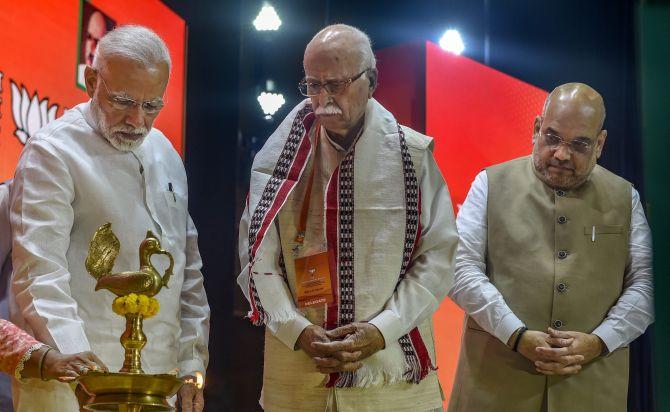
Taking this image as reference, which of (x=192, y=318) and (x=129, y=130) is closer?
(x=129, y=130)

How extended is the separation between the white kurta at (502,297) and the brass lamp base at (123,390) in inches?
62.0

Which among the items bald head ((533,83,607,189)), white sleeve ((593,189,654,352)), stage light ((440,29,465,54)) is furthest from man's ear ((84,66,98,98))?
stage light ((440,29,465,54))

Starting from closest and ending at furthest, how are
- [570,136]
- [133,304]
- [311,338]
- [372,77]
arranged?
[133,304], [311,338], [372,77], [570,136]

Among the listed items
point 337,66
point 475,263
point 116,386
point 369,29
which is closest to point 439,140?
point 369,29

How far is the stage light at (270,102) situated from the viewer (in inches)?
206

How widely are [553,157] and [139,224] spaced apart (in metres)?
1.56

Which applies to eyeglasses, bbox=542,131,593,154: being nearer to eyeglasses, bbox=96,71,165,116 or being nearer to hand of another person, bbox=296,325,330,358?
hand of another person, bbox=296,325,330,358

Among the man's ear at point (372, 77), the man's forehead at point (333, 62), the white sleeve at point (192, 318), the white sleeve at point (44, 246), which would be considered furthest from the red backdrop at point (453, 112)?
the white sleeve at point (44, 246)

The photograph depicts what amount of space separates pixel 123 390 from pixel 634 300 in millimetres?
2050

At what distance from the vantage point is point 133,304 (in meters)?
2.05

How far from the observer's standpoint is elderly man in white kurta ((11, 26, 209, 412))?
246cm

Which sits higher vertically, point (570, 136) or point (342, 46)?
point (342, 46)

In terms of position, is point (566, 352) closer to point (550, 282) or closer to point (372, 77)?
point (550, 282)

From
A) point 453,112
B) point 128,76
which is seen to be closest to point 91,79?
point 128,76
